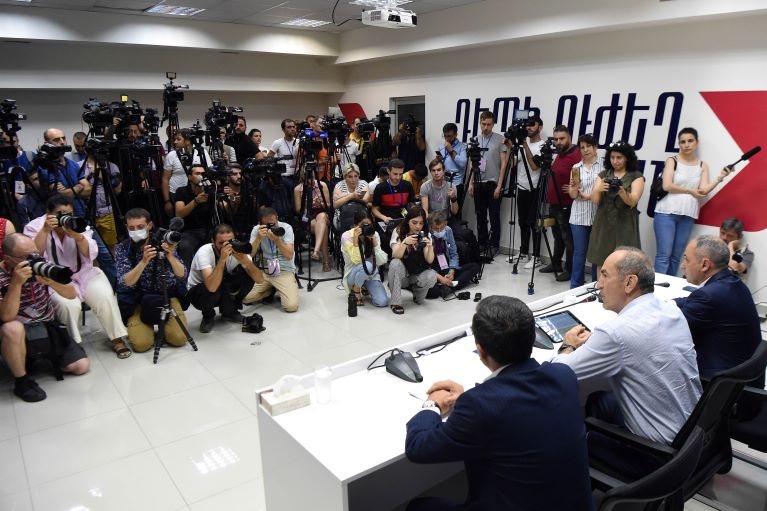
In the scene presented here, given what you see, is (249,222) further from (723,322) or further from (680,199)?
(723,322)

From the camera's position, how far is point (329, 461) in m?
1.68

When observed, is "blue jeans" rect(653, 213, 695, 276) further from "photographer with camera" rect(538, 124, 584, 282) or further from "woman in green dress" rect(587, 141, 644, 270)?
"photographer with camera" rect(538, 124, 584, 282)

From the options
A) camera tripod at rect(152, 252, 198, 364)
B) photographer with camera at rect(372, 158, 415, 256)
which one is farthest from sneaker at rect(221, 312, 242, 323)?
photographer with camera at rect(372, 158, 415, 256)

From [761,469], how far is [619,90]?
394 cm

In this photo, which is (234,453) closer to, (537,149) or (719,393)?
(719,393)

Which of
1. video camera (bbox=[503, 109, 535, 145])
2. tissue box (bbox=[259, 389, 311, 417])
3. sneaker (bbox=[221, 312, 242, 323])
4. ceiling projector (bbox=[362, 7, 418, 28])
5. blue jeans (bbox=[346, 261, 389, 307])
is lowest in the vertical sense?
sneaker (bbox=[221, 312, 242, 323])

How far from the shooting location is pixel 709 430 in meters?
1.96

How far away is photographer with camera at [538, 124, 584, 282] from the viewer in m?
5.59

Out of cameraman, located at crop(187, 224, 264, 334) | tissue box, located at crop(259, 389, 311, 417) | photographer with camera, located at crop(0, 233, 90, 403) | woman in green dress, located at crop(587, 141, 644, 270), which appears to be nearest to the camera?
tissue box, located at crop(259, 389, 311, 417)

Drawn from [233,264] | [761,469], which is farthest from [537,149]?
[761,469]

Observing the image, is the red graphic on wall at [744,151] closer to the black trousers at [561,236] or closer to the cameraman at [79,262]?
the black trousers at [561,236]

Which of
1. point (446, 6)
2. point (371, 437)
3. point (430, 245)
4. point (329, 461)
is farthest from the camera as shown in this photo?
point (446, 6)

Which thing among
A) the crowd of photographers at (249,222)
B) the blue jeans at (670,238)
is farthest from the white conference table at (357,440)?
the blue jeans at (670,238)

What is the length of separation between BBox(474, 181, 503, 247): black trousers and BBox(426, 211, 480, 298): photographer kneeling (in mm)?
1547
